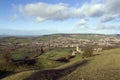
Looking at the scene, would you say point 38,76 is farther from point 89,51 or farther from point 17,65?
point 89,51

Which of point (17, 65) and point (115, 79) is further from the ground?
point (115, 79)

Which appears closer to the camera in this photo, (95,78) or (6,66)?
(95,78)

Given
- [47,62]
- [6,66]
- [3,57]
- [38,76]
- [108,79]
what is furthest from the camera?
[47,62]

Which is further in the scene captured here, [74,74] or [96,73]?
[96,73]

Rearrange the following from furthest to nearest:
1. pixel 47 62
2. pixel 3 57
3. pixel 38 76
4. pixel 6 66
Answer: pixel 47 62, pixel 3 57, pixel 6 66, pixel 38 76

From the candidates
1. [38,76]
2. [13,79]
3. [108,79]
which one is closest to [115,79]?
[108,79]

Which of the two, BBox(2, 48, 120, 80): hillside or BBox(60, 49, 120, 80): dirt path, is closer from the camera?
BBox(60, 49, 120, 80): dirt path

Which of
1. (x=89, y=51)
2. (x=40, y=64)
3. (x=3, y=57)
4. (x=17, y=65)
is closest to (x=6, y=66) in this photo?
(x=17, y=65)

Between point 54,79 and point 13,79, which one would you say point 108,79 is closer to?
point 54,79

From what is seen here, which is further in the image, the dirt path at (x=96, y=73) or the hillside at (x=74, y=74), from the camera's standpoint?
the hillside at (x=74, y=74)
